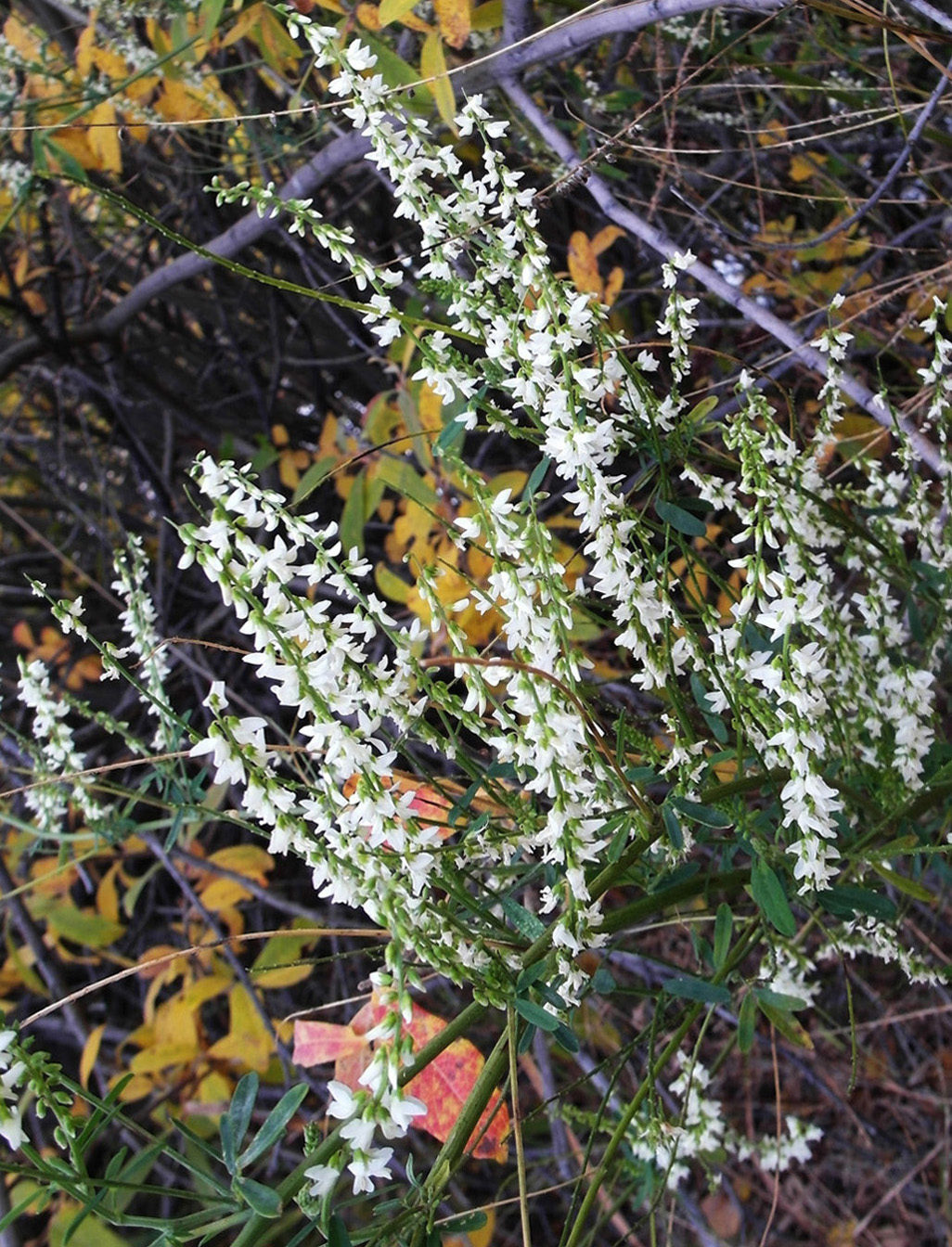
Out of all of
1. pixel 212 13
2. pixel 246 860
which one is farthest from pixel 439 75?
pixel 246 860

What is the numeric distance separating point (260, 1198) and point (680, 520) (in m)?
0.59

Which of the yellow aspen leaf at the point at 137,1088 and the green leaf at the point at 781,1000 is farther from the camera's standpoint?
the yellow aspen leaf at the point at 137,1088

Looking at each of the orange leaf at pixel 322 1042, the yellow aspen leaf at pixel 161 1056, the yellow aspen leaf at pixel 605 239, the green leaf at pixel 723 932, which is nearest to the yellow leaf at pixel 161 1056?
the yellow aspen leaf at pixel 161 1056

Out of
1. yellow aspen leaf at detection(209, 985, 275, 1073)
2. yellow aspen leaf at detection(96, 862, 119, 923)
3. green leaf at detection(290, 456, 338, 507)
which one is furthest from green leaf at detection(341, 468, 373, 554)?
yellow aspen leaf at detection(96, 862, 119, 923)

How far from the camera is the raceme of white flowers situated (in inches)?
30.2

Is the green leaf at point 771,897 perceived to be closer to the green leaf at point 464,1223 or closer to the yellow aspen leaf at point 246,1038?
the green leaf at point 464,1223

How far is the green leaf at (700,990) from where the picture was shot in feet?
2.88

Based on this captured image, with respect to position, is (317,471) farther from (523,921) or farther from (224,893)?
(523,921)

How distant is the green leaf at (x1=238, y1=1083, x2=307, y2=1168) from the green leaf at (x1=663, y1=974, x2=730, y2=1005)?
1.04 ft

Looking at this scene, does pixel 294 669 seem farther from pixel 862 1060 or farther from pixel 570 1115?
pixel 862 1060

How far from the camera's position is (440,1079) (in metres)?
1.11

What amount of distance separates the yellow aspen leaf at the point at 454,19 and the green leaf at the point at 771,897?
0.99 m

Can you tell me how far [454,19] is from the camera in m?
1.28

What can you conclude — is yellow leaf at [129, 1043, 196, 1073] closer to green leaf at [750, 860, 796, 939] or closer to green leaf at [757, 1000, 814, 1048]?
green leaf at [757, 1000, 814, 1048]
